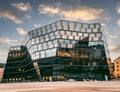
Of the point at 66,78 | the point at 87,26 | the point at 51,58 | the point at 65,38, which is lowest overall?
the point at 66,78

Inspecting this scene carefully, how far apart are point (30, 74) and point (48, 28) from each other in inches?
904

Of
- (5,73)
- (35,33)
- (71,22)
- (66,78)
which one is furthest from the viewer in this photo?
(5,73)

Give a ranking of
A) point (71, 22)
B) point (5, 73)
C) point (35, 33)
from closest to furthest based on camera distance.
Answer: point (71, 22), point (35, 33), point (5, 73)

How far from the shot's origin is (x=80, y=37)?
82.8 metres

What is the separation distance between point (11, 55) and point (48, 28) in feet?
145

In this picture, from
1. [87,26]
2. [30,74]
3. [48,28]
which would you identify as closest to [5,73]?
[30,74]

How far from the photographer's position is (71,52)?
79375 millimetres

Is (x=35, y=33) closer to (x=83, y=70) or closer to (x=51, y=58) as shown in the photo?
(x=51, y=58)

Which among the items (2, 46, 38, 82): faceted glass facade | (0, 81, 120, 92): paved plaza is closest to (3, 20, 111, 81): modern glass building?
(2, 46, 38, 82): faceted glass facade

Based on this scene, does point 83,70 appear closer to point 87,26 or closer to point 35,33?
point 87,26

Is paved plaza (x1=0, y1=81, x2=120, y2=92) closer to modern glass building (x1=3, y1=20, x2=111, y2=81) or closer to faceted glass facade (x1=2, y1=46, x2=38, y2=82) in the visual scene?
modern glass building (x1=3, y1=20, x2=111, y2=81)

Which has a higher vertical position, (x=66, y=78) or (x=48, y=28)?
(x=48, y=28)

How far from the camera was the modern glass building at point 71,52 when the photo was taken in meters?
76.9

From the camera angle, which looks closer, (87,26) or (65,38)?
(65,38)
